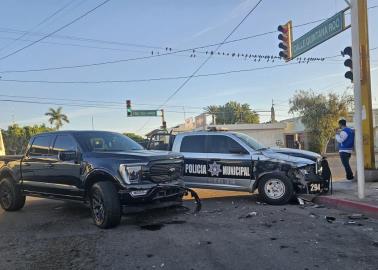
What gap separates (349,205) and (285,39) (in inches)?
409

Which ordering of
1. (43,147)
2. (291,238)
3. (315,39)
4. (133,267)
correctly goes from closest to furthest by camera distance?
1. (133,267)
2. (291,238)
3. (43,147)
4. (315,39)

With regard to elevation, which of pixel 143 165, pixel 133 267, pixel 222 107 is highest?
pixel 222 107

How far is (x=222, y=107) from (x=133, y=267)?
93.7 m

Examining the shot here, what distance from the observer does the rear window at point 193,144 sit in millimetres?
11758

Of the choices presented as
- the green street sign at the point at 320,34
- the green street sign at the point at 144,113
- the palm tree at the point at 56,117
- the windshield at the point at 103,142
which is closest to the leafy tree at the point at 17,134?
the palm tree at the point at 56,117

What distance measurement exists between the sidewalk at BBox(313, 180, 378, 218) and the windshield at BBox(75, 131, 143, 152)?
170 inches

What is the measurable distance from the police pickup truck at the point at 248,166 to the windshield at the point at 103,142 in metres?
2.39

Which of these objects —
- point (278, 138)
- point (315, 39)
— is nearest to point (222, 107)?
point (278, 138)

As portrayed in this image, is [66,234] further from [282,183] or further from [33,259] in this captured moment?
[282,183]

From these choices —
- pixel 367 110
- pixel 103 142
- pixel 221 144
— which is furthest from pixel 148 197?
pixel 367 110

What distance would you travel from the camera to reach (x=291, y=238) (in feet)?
22.7

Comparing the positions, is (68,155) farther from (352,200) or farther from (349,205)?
(352,200)

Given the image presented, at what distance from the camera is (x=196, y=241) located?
22.5ft

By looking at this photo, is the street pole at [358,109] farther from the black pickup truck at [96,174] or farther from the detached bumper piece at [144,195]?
the detached bumper piece at [144,195]
